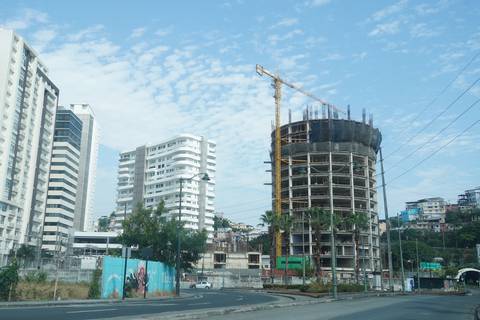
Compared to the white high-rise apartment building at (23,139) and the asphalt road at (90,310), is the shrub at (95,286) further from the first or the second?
the white high-rise apartment building at (23,139)

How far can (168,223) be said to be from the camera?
4875cm

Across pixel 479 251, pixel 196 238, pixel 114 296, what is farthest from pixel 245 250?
pixel 479 251

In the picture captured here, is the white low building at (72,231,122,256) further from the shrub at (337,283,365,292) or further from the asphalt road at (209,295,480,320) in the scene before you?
the asphalt road at (209,295,480,320)

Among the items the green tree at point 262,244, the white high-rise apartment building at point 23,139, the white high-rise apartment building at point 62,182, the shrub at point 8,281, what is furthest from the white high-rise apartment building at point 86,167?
the shrub at point 8,281

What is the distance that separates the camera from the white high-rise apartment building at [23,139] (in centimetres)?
9688

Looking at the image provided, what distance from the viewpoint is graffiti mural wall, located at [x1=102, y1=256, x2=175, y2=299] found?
34.0 meters

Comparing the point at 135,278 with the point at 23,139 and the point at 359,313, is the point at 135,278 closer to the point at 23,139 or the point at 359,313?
the point at 359,313

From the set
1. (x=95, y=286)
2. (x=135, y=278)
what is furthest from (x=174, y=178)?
(x=95, y=286)

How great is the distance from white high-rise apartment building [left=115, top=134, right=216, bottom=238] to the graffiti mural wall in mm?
109512

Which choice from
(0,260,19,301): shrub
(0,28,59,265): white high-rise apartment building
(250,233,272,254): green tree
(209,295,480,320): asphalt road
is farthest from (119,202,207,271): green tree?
(250,233,272,254): green tree

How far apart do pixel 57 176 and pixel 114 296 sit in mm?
110018

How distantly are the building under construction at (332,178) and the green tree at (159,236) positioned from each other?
73.7 meters

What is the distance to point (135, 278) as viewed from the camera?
38594 mm

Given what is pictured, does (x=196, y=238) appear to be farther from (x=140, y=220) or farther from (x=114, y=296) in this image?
(x=114, y=296)
